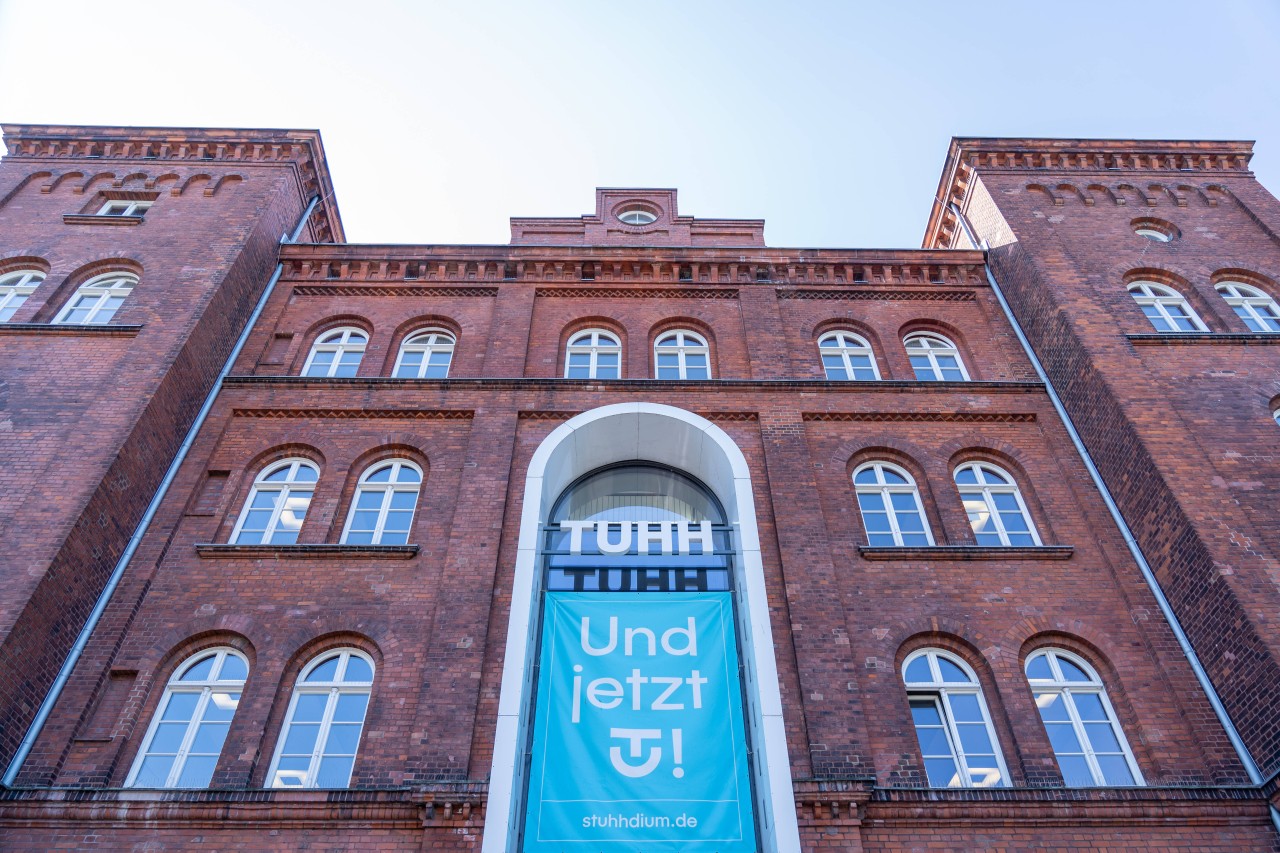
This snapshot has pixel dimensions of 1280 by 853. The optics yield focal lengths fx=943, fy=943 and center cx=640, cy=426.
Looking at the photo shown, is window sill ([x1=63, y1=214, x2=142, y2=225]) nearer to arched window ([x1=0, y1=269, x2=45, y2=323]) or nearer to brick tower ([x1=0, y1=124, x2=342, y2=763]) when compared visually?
brick tower ([x1=0, y1=124, x2=342, y2=763])

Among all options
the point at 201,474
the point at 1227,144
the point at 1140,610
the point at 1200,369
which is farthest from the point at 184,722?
the point at 1227,144

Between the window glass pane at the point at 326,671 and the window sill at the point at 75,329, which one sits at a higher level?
the window sill at the point at 75,329

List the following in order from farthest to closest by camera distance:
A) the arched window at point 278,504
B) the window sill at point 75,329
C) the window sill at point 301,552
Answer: the window sill at point 75,329
the arched window at point 278,504
the window sill at point 301,552

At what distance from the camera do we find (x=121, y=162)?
66.4 feet

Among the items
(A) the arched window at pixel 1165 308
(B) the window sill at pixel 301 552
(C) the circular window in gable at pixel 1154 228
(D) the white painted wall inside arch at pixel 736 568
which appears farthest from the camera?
(C) the circular window in gable at pixel 1154 228

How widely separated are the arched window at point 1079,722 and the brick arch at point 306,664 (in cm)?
837

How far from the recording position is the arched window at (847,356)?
17.3 metres

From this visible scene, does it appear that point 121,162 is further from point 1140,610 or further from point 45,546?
point 1140,610

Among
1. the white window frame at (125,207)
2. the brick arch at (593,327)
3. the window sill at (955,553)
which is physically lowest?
the window sill at (955,553)

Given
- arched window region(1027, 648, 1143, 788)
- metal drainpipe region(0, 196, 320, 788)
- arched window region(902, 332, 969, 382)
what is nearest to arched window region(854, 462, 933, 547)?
arched window region(1027, 648, 1143, 788)

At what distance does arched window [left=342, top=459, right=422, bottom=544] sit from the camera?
46.2 ft

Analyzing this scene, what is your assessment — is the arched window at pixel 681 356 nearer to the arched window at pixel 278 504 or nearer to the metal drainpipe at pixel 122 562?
the arched window at pixel 278 504

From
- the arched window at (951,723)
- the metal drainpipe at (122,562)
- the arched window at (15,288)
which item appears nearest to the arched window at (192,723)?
the metal drainpipe at (122,562)

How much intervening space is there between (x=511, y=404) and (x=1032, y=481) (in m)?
8.46
